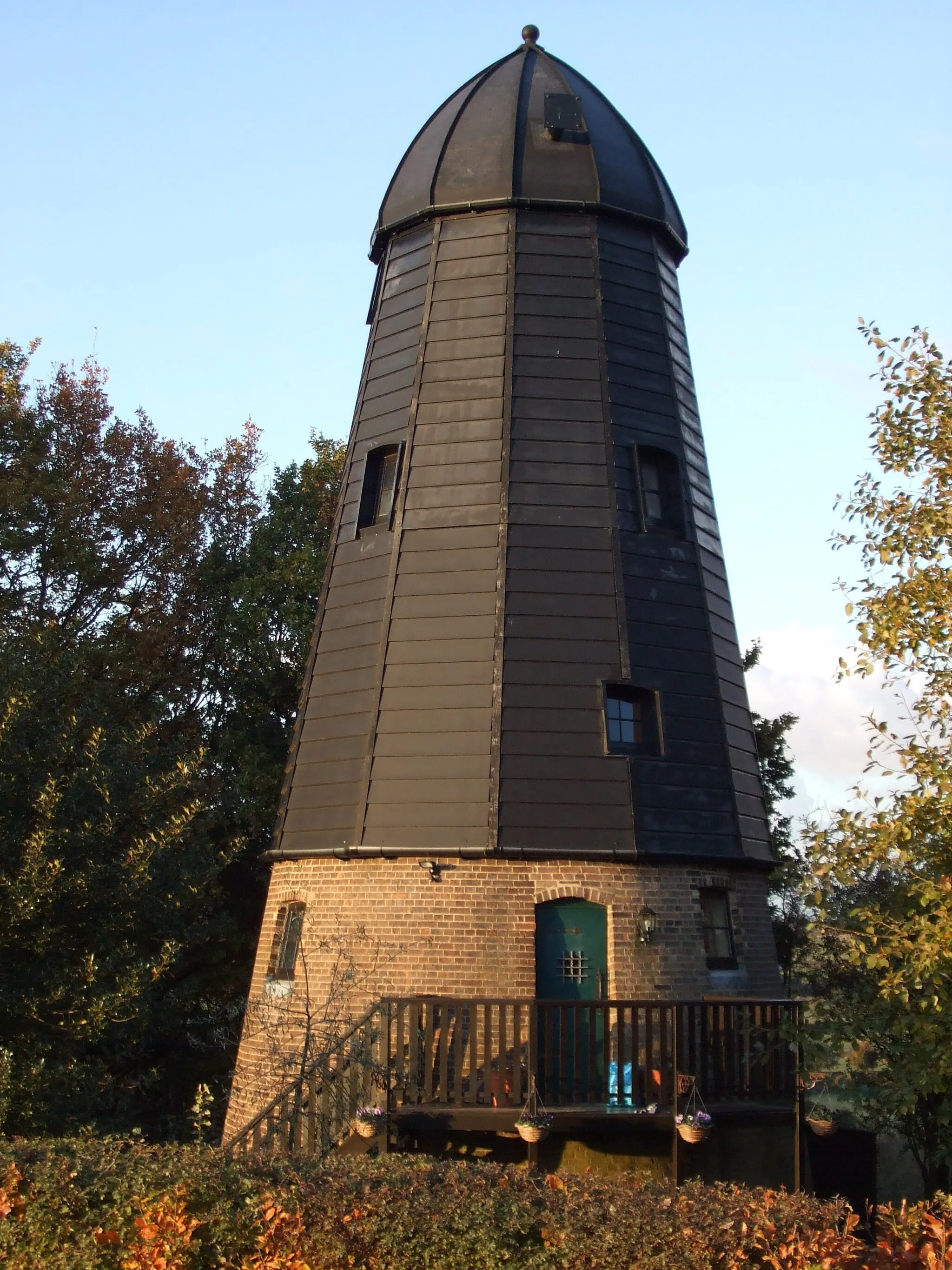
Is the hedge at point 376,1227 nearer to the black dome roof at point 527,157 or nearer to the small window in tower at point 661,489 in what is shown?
the small window in tower at point 661,489

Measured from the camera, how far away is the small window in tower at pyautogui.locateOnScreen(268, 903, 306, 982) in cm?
1315

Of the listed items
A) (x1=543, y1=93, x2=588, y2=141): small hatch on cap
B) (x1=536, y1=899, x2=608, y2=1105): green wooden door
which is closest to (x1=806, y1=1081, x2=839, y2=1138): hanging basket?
(x1=536, y1=899, x2=608, y2=1105): green wooden door

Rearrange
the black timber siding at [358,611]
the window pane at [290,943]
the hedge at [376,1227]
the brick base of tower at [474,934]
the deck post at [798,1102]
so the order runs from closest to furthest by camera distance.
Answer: the hedge at [376,1227] → the deck post at [798,1102] → the brick base of tower at [474,934] → the black timber siding at [358,611] → the window pane at [290,943]

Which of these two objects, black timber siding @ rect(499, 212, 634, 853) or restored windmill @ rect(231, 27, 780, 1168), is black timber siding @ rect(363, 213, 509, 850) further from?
black timber siding @ rect(499, 212, 634, 853)

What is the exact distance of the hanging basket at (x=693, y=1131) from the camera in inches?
412

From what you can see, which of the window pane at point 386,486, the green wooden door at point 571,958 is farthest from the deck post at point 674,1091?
the window pane at point 386,486

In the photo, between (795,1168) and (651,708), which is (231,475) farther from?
(795,1168)

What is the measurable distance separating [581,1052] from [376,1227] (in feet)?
16.3

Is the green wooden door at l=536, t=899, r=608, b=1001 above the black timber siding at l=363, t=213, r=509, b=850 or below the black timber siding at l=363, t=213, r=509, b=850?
below

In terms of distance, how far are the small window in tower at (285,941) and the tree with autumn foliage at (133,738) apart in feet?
Result: 1.78

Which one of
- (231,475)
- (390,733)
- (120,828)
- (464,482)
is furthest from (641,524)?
(231,475)

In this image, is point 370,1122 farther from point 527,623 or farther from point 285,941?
point 527,623

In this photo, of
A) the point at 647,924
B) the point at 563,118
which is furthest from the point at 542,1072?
the point at 563,118

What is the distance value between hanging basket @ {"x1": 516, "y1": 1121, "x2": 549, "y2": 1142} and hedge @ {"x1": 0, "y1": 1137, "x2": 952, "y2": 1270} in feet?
10.5
